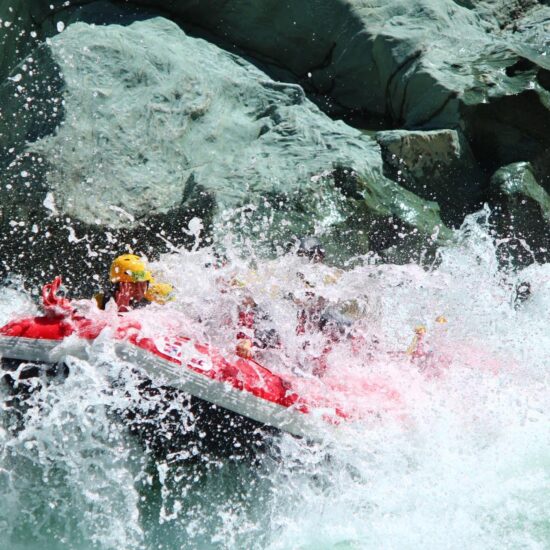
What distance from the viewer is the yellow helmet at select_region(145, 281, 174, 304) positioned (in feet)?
16.9

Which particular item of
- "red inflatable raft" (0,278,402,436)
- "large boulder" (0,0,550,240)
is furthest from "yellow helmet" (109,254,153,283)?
"large boulder" (0,0,550,240)

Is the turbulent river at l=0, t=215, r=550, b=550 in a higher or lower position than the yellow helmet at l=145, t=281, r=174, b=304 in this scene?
lower

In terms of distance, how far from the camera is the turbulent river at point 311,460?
14.0 ft

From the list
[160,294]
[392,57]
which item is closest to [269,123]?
[392,57]

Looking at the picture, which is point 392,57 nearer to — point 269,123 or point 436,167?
point 436,167

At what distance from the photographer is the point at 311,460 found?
180 inches

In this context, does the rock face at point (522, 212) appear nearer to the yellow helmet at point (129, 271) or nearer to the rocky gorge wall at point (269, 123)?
the rocky gorge wall at point (269, 123)

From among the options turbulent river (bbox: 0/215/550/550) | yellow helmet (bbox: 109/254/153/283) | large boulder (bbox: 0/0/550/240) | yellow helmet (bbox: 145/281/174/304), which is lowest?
turbulent river (bbox: 0/215/550/550)

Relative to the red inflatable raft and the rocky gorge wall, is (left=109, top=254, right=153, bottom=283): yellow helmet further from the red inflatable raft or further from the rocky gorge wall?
the rocky gorge wall

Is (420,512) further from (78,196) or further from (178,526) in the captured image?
(78,196)

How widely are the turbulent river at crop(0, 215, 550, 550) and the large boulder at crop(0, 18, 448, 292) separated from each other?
3.08ft

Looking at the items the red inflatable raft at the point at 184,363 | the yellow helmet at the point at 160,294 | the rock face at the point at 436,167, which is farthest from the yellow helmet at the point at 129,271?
the rock face at the point at 436,167

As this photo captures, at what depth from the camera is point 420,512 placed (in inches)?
178

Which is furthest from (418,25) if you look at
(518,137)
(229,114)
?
(229,114)
